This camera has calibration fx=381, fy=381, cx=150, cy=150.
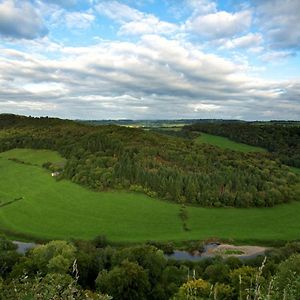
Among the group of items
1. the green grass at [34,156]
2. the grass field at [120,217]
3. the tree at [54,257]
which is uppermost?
the green grass at [34,156]

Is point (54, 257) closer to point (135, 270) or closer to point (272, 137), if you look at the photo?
point (135, 270)

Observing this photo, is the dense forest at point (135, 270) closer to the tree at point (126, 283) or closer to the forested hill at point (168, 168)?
the tree at point (126, 283)

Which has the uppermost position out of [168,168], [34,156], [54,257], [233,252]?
[168,168]

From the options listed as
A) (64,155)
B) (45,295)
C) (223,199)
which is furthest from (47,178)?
(45,295)

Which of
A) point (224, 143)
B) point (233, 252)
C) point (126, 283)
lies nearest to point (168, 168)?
point (233, 252)

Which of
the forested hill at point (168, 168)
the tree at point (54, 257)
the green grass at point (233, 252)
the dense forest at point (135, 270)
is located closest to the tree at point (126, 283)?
the dense forest at point (135, 270)
